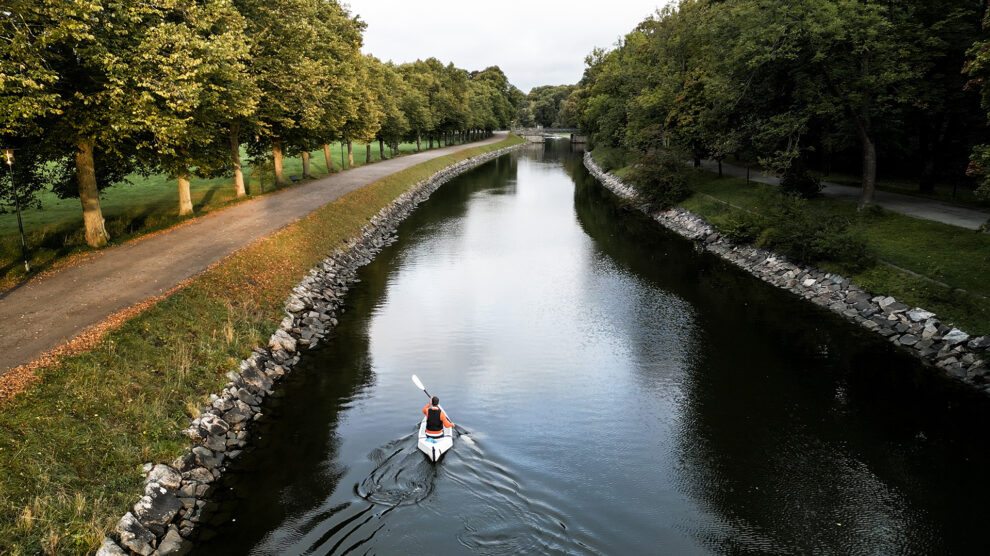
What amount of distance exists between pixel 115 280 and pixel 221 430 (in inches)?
385

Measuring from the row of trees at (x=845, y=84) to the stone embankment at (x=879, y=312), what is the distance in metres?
5.84

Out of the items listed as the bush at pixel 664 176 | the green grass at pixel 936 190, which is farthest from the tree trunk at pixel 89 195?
the green grass at pixel 936 190

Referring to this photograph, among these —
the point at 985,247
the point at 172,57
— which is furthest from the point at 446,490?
the point at 985,247

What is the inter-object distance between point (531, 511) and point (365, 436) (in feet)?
18.2

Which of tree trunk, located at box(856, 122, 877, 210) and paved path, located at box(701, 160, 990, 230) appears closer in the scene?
paved path, located at box(701, 160, 990, 230)

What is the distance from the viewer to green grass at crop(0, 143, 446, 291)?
995 inches

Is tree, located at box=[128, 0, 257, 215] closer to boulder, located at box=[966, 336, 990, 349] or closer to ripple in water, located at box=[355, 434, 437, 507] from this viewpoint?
ripple in water, located at box=[355, 434, 437, 507]

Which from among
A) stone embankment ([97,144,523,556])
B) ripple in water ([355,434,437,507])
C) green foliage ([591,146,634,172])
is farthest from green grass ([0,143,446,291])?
green foliage ([591,146,634,172])

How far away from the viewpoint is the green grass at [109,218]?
25.3 metres

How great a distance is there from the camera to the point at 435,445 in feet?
47.1

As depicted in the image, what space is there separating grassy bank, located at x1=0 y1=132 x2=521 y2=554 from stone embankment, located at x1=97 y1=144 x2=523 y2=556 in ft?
1.05

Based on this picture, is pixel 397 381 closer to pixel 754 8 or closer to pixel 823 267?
pixel 823 267

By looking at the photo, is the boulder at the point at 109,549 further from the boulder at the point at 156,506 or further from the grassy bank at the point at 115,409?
the boulder at the point at 156,506

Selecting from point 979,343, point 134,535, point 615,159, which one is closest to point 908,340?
point 979,343
